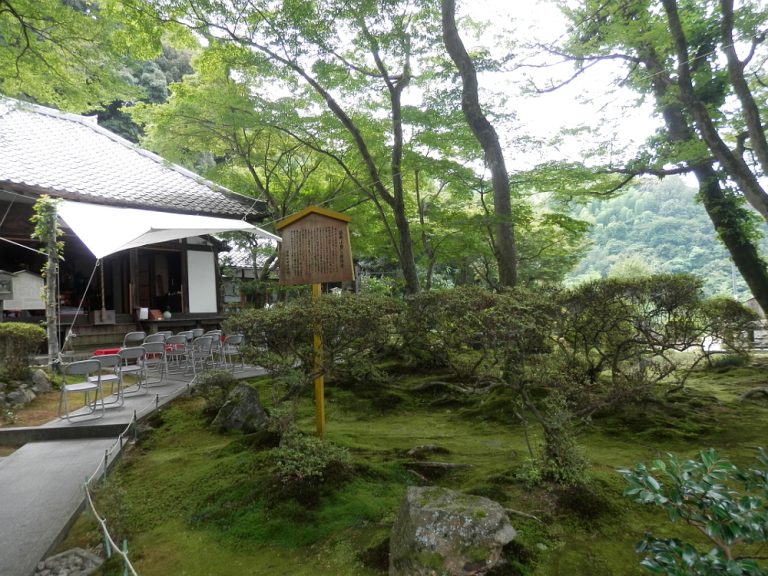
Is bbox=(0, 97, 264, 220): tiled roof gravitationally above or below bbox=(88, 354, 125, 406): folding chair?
above

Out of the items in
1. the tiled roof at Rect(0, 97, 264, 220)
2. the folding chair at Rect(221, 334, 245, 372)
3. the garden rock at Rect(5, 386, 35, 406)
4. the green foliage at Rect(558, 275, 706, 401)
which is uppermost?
the tiled roof at Rect(0, 97, 264, 220)

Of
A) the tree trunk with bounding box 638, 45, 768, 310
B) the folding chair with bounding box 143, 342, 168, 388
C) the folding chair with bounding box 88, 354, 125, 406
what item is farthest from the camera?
the tree trunk with bounding box 638, 45, 768, 310

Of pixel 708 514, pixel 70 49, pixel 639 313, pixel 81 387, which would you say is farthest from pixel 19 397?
pixel 639 313

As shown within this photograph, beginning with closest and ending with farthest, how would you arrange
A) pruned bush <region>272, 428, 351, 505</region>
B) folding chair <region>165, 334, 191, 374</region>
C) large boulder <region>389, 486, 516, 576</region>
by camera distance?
large boulder <region>389, 486, 516, 576</region> → pruned bush <region>272, 428, 351, 505</region> → folding chair <region>165, 334, 191, 374</region>

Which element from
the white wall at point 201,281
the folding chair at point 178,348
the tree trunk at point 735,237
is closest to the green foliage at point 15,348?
the folding chair at point 178,348

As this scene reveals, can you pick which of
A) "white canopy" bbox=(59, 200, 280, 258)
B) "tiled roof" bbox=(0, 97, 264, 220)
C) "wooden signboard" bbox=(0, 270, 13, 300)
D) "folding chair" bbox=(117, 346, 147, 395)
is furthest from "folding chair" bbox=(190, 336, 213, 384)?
"tiled roof" bbox=(0, 97, 264, 220)

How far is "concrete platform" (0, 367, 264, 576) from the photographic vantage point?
339cm

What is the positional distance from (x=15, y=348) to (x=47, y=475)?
3624mm

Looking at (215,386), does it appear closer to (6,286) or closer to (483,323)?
(483,323)

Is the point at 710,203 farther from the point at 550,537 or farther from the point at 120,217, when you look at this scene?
the point at 120,217

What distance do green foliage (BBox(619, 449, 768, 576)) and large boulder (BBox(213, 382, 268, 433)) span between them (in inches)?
177

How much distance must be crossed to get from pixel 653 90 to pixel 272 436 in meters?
10.8

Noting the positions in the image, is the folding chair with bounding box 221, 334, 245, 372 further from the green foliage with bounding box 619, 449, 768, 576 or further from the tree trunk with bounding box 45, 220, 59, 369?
the green foliage with bounding box 619, 449, 768, 576

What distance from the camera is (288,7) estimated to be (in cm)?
763
